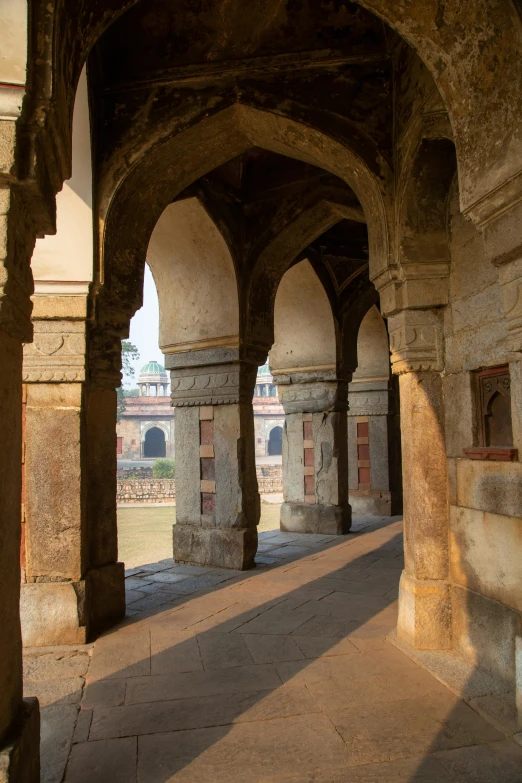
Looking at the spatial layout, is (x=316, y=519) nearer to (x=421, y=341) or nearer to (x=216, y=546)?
(x=216, y=546)

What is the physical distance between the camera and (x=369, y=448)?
1077 centimetres

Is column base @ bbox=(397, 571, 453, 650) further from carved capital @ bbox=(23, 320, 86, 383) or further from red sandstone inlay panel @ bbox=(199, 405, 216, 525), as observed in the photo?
red sandstone inlay panel @ bbox=(199, 405, 216, 525)

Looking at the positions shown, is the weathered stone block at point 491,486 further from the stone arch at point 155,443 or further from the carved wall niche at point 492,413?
the stone arch at point 155,443

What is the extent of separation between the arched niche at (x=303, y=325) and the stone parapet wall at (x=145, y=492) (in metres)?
9.37

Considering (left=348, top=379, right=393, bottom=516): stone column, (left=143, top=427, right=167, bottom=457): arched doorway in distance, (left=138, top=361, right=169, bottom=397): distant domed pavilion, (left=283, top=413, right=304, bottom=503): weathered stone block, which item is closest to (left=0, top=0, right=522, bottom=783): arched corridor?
(left=283, top=413, right=304, bottom=503): weathered stone block

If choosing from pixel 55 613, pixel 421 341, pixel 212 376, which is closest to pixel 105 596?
pixel 55 613

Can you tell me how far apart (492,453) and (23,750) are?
2.63 metres

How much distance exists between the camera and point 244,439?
21.7ft

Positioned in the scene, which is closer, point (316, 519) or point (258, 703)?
point (258, 703)

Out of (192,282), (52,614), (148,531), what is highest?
(192,282)

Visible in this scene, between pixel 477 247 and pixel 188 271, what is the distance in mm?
3806

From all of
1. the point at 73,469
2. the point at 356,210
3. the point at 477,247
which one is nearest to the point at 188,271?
the point at 356,210

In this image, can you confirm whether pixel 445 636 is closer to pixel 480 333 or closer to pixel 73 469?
pixel 480 333

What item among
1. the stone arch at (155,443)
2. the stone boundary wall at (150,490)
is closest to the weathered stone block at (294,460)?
the stone boundary wall at (150,490)
